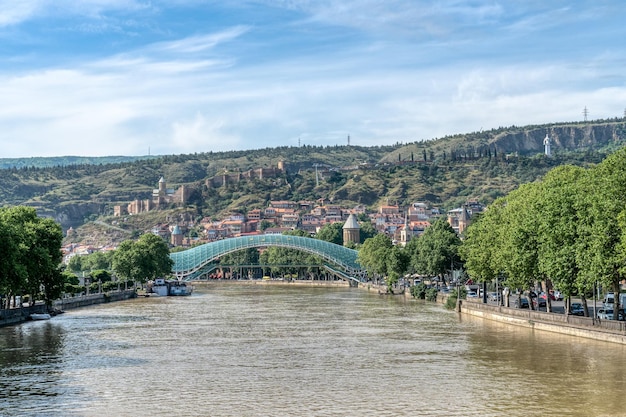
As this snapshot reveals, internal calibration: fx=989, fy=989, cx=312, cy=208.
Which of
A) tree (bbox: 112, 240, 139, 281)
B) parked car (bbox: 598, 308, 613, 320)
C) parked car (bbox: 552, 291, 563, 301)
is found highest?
tree (bbox: 112, 240, 139, 281)

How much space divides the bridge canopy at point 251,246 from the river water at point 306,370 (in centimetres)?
7569

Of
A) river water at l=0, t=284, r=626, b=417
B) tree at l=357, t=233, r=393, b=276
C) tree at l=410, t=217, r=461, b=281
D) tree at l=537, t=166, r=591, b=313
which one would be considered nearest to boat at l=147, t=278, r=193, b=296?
tree at l=357, t=233, r=393, b=276

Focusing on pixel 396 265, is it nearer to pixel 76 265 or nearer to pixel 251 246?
pixel 251 246

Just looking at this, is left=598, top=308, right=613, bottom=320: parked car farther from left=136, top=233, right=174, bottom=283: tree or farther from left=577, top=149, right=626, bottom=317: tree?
left=136, top=233, right=174, bottom=283: tree

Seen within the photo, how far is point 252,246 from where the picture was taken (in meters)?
128

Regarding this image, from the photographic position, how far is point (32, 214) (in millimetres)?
55594

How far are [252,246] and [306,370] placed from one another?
319 feet

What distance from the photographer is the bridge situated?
412 ft

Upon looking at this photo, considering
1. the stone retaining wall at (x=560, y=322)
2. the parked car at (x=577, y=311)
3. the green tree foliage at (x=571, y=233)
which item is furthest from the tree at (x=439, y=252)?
the parked car at (x=577, y=311)

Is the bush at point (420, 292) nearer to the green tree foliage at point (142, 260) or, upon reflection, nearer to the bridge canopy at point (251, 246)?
the green tree foliage at point (142, 260)

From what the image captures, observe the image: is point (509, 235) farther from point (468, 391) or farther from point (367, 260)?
point (367, 260)

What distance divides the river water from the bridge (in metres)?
75.4

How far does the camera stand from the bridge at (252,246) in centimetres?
12562

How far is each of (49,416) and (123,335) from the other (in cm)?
1951
